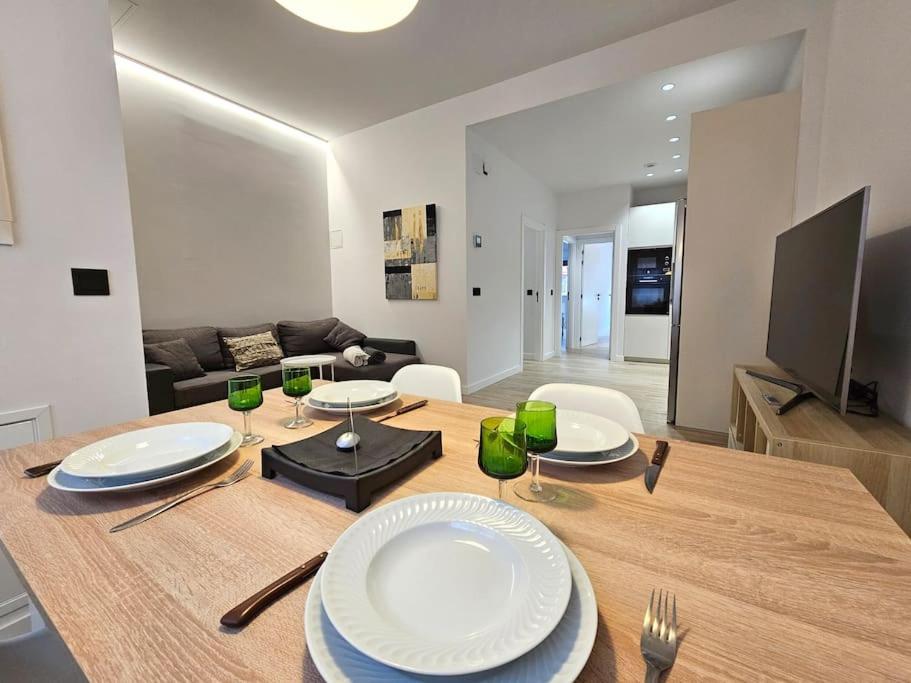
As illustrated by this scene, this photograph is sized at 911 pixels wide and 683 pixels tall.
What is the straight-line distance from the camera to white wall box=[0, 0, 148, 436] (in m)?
1.38

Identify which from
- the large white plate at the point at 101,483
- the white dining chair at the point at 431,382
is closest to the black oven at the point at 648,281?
the white dining chair at the point at 431,382

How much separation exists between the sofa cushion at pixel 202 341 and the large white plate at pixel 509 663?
→ 330 cm

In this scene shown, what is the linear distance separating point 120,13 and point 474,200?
9.12 ft

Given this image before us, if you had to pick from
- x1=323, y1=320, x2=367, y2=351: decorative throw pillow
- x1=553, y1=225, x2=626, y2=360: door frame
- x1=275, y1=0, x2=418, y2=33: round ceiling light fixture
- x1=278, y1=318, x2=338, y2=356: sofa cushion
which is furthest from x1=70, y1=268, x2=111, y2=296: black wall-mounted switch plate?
x1=553, y1=225, x2=626, y2=360: door frame

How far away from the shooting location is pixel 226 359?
128 inches

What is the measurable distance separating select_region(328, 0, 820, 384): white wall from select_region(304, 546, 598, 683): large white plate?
3.18 meters

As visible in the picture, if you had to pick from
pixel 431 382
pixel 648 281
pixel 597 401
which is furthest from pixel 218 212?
pixel 648 281

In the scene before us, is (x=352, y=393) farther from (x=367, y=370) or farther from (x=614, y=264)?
(x=614, y=264)

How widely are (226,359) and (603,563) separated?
3.53m

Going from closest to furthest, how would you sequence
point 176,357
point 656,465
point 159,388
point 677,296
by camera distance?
1. point 656,465
2. point 159,388
3. point 176,357
4. point 677,296

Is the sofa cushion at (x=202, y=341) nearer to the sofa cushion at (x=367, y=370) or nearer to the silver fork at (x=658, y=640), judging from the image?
the sofa cushion at (x=367, y=370)

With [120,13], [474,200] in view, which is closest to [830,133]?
[474,200]

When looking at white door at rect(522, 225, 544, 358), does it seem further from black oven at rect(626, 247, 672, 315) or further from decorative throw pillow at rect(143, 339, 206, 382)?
decorative throw pillow at rect(143, 339, 206, 382)

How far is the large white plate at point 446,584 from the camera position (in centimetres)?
33
